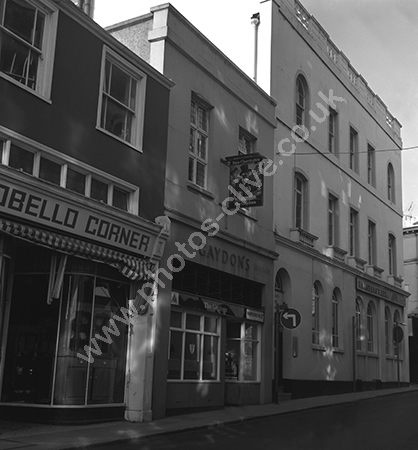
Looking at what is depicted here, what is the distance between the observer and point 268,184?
2095 cm

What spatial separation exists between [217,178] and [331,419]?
6960 mm

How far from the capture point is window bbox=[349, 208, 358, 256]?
2878 centimetres

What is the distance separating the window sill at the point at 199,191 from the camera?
16.9 m

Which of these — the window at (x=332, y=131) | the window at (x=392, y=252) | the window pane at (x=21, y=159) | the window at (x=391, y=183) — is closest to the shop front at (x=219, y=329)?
the window pane at (x=21, y=159)

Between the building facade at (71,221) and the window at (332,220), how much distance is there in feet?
41.2

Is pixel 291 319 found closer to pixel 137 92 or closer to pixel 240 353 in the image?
pixel 240 353

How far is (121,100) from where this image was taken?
15227 mm

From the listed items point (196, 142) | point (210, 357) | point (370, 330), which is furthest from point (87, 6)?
point (370, 330)

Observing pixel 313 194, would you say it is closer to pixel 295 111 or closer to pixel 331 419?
pixel 295 111

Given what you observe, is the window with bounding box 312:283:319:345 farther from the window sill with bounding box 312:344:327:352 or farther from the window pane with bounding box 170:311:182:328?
the window pane with bounding box 170:311:182:328

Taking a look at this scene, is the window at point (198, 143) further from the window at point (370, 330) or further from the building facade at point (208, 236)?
the window at point (370, 330)

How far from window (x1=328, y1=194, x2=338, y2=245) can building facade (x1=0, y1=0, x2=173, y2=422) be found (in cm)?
1257

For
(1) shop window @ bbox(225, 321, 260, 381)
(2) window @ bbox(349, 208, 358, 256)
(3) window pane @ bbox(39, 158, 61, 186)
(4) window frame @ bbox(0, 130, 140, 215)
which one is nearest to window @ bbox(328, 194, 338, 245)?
(2) window @ bbox(349, 208, 358, 256)

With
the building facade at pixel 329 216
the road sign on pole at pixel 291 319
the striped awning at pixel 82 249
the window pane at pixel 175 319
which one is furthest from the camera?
the building facade at pixel 329 216
